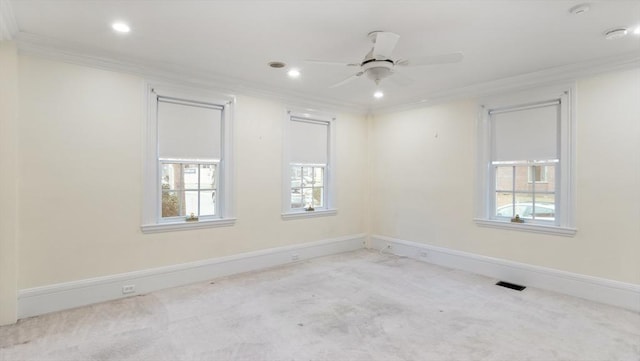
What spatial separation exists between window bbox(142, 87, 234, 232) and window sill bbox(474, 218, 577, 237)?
3.64m

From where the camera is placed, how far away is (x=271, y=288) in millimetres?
4074

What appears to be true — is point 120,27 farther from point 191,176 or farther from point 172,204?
point 172,204

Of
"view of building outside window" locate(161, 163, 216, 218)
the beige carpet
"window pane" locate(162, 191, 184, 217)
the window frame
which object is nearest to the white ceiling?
the window frame

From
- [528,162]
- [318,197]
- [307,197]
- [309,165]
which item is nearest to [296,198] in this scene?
[307,197]

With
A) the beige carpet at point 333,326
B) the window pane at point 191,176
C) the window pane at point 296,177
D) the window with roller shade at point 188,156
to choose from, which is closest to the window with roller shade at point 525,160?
the beige carpet at point 333,326

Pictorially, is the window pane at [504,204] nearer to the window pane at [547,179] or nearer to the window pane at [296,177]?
the window pane at [547,179]

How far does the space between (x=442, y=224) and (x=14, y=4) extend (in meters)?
5.52

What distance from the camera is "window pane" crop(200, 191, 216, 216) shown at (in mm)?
4523

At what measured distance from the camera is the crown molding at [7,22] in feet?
8.61

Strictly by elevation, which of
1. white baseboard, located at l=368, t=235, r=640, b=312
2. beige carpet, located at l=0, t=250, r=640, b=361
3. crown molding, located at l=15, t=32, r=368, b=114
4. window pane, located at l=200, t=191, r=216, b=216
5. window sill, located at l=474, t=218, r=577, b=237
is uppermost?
crown molding, located at l=15, t=32, r=368, b=114

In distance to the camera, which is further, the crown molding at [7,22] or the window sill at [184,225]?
the window sill at [184,225]

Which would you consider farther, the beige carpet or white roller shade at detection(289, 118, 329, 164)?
white roller shade at detection(289, 118, 329, 164)

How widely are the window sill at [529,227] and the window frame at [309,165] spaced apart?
7.84 ft

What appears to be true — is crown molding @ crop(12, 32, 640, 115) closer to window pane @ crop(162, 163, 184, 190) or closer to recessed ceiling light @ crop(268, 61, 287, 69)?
recessed ceiling light @ crop(268, 61, 287, 69)
